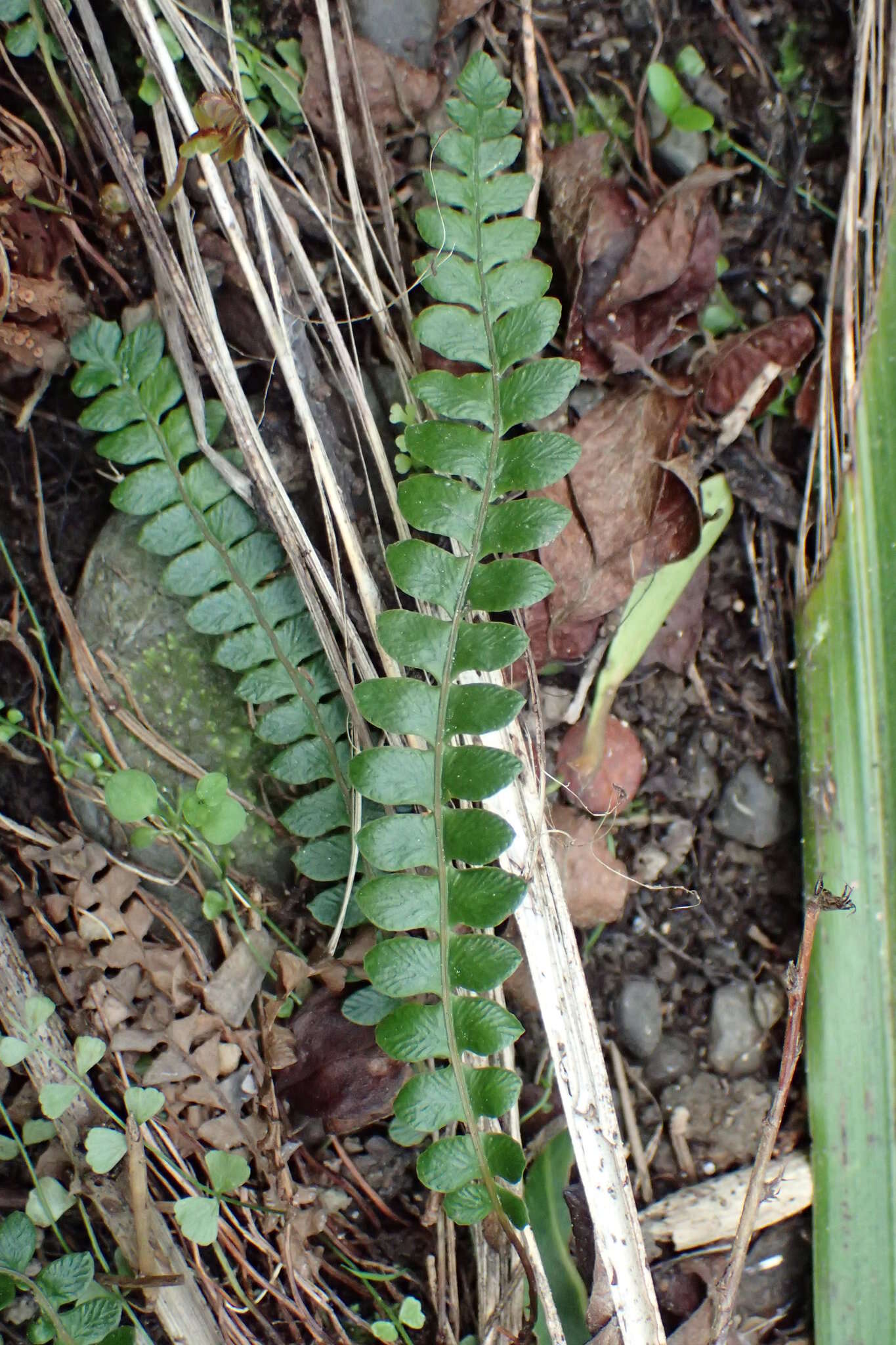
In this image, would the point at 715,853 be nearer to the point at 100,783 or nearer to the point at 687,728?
the point at 687,728

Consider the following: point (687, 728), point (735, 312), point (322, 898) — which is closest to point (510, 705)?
point (322, 898)

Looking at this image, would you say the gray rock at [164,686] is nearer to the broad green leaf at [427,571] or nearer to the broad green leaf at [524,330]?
the broad green leaf at [427,571]

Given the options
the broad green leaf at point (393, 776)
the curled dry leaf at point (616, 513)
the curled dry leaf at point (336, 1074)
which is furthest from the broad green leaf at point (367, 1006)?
the curled dry leaf at point (616, 513)

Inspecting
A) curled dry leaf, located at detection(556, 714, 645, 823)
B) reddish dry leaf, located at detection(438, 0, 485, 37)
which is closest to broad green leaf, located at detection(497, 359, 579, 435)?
curled dry leaf, located at detection(556, 714, 645, 823)

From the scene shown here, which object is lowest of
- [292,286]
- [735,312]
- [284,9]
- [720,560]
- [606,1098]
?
[606,1098]

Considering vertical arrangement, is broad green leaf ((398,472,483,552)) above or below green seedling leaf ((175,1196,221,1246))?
above

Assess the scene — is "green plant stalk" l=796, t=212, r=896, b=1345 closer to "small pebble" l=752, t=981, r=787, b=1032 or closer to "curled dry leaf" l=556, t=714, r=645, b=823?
"small pebble" l=752, t=981, r=787, b=1032
